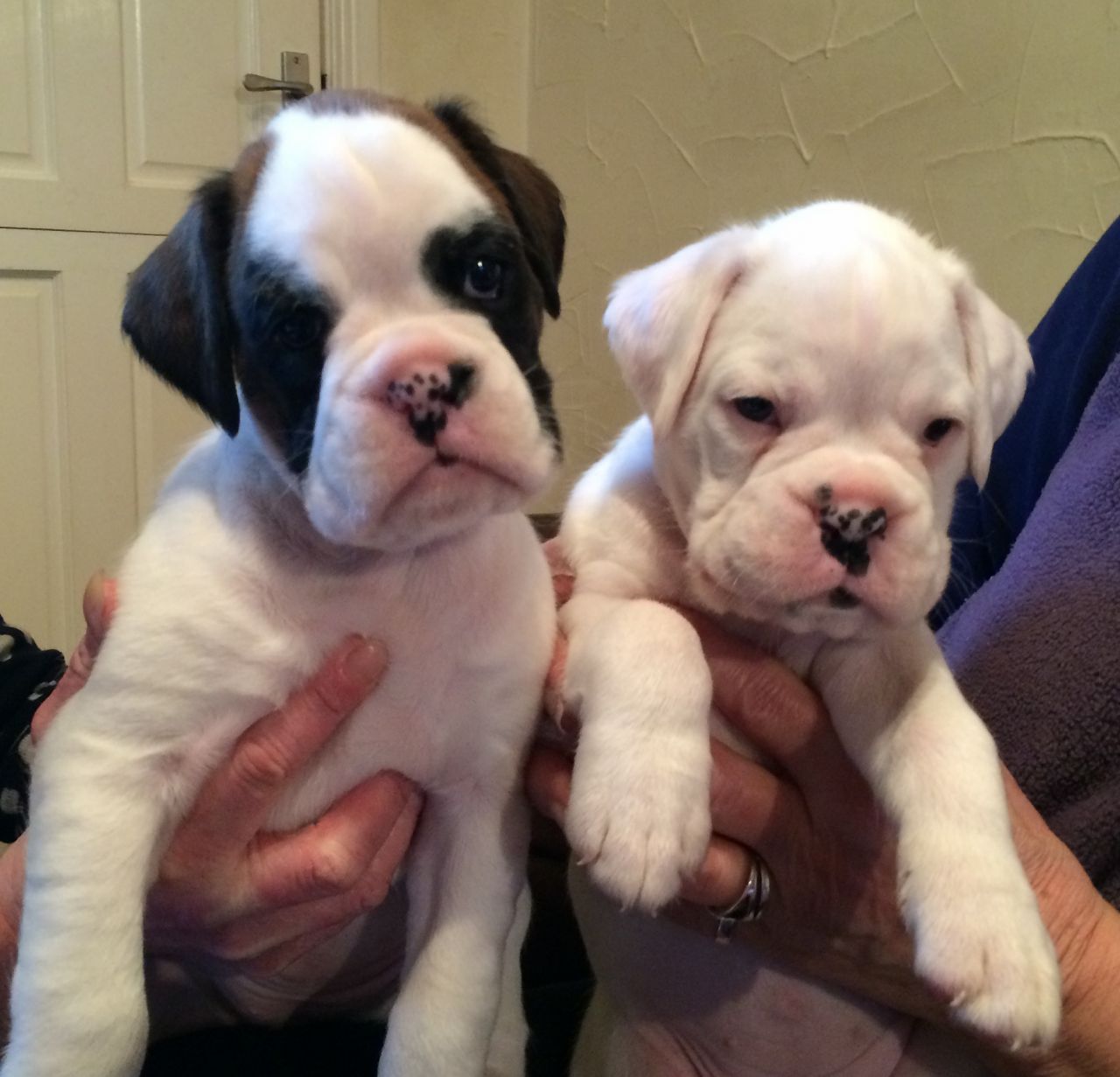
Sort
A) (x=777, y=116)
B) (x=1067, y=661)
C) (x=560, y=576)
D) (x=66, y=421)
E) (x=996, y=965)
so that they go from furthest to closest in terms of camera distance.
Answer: (x=66, y=421), (x=777, y=116), (x=560, y=576), (x=1067, y=661), (x=996, y=965)

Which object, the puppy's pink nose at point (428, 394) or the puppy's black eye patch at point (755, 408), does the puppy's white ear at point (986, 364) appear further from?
the puppy's pink nose at point (428, 394)

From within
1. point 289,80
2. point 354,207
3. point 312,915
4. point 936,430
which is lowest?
point 312,915

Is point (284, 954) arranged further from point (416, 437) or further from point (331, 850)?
point (416, 437)

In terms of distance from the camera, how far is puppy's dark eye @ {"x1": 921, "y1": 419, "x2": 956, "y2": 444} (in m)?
1.09

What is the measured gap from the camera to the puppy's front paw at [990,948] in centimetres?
84

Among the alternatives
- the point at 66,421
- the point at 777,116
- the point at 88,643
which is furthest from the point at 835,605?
the point at 66,421

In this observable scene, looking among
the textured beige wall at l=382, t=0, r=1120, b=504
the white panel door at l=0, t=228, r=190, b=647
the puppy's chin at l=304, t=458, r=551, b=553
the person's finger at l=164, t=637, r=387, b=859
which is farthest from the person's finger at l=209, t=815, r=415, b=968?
the white panel door at l=0, t=228, r=190, b=647

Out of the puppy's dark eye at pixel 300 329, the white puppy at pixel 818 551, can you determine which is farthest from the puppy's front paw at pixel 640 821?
the puppy's dark eye at pixel 300 329

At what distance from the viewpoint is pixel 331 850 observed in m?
1.06

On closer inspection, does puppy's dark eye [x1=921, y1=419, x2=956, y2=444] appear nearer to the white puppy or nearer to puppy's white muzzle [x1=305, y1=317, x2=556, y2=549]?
the white puppy

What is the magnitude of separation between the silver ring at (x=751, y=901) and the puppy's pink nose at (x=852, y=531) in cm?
33

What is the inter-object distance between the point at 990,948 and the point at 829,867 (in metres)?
0.24

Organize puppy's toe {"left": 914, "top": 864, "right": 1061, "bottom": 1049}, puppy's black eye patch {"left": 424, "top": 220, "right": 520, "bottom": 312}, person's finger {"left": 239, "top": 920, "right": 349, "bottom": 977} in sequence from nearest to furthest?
puppy's toe {"left": 914, "top": 864, "right": 1061, "bottom": 1049} < puppy's black eye patch {"left": 424, "top": 220, "right": 520, "bottom": 312} < person's finger {"left": 239, "top": 920, "right": 349, "bottom": 977}

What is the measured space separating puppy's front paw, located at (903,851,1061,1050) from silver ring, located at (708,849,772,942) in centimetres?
19
